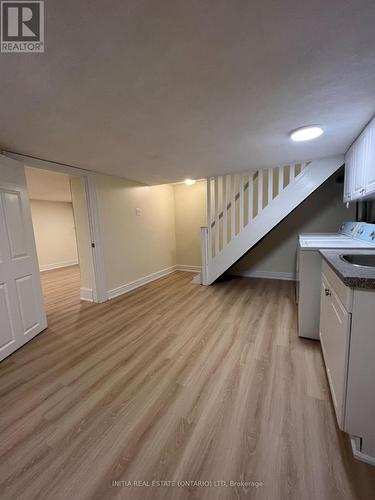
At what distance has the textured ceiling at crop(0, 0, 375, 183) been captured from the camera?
81 cm

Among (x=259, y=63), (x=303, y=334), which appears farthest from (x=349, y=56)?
(x=303, y=334)

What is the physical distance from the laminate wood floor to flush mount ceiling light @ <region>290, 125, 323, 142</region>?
79.2 inches

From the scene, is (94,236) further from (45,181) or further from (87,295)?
(45,181)

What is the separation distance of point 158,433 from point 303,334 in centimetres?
164

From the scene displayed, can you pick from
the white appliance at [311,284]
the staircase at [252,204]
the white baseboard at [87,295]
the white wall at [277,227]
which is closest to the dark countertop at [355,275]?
the white appliance at [311,284]

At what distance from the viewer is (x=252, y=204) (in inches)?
138

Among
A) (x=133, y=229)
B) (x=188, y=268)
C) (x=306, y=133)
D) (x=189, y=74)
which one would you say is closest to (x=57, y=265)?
(x=133, y=229)

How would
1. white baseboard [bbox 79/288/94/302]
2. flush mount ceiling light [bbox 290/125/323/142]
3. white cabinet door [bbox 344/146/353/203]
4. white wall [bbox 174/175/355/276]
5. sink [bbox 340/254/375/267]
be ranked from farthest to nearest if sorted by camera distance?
white wall [bbox 174/175/355/276]
white baseboard [bbox 79/288/94/302]
white cabinet door [bbox 344/146/353/203]
flush mount ceiling light [bbox 290/125/323/142]
sink [bbox 340/254/375/267]

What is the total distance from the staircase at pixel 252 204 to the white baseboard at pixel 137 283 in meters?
1.17

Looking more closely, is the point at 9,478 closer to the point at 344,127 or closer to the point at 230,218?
the point at 344,127

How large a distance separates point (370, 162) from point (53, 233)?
271 inches

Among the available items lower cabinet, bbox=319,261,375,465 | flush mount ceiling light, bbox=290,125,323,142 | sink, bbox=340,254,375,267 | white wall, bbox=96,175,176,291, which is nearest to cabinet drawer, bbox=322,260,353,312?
lower cabinet, bbox=319,261,375,465

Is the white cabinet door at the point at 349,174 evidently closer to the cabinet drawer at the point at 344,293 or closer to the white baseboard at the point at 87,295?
the cabinet drawer at the point at 344,293

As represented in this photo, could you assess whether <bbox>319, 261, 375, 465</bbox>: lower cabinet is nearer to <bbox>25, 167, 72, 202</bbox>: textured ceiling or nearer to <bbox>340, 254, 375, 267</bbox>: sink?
<bbox>340, 254, 375, 267</bbox>: sink
